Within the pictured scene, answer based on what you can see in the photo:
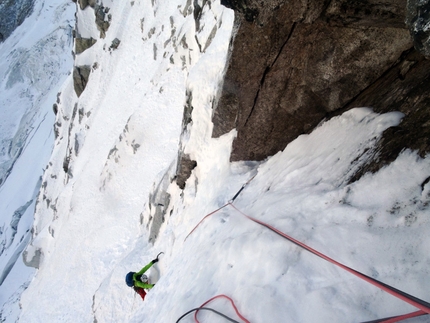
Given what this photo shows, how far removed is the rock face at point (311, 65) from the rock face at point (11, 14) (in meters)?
56.0

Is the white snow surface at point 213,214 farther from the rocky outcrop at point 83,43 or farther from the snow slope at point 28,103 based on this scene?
the snow slope at point 28,103

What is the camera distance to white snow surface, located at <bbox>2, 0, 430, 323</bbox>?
2.36 meters

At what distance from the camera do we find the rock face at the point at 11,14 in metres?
47.7

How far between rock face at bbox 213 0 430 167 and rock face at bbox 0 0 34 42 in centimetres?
5600

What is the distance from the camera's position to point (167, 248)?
6.65 meters

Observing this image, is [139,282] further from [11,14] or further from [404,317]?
[11,14]

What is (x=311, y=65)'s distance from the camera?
3863 mm

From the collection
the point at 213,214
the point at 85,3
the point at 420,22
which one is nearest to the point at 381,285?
the point at 420,22

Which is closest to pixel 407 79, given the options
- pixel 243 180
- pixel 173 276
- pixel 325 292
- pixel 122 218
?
pixel 325 292

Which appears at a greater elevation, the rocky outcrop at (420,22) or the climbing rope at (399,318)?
the rocky outcrop at (420,22)

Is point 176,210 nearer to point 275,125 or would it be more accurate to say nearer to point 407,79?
point 275,125

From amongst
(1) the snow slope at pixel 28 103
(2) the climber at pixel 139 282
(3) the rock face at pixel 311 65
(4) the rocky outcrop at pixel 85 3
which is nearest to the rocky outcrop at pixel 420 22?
(3) the rock face at pixel 311 65

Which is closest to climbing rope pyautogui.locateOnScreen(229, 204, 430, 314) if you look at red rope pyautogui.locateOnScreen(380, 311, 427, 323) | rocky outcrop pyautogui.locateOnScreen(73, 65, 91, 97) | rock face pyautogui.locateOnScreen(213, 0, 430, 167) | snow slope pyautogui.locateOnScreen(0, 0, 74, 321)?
red rope pyautogui.locateOnScreen(380, 311, 427, 323)

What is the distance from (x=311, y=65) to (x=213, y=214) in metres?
2.56
